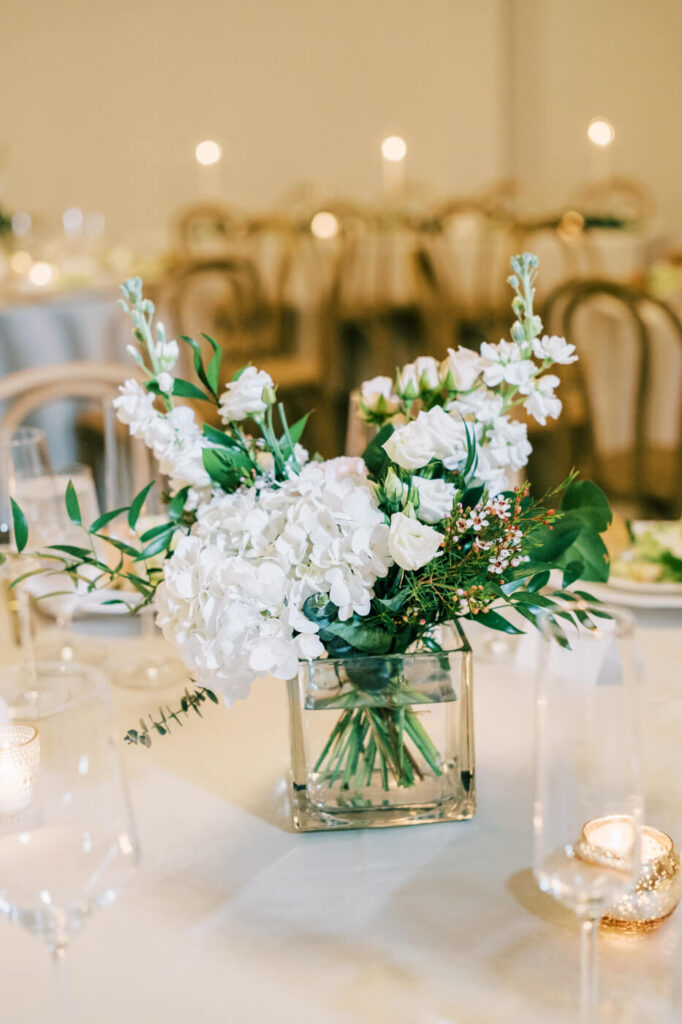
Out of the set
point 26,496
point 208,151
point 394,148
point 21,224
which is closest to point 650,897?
point 26,496

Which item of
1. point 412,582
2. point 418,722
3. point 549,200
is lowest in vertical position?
point 418,722

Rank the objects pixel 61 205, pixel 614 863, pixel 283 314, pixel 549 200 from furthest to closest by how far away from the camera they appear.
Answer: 1. pixel 61 205
2. pixel 549 200
3. pixel 283 314
4. pixel 614 863

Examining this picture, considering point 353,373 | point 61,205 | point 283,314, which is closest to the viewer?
point 353,373

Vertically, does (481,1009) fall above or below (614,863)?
below

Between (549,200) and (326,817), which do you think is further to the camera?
(549,200)

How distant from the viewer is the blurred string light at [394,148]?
7344 millimetres

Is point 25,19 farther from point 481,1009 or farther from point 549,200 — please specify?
point 481,1009

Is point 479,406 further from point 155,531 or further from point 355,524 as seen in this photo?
point 155,531

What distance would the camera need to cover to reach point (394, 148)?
24.4ft

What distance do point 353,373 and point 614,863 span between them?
12.4ft

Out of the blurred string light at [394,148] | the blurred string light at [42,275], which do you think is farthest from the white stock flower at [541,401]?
the blurred string light at [394,148]

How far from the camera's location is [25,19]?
25.5 feet

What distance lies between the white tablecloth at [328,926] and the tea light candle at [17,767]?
4.3 inches

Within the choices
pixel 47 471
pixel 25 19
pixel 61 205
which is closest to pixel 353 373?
pixel 47 471
